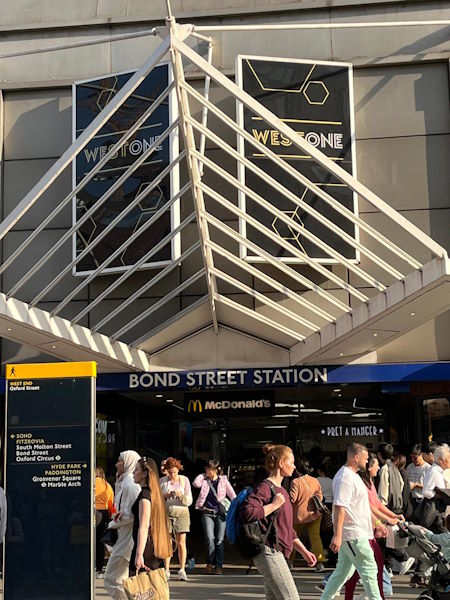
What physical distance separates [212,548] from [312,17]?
9896 mm

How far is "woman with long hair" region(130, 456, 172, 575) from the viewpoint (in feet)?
26.1

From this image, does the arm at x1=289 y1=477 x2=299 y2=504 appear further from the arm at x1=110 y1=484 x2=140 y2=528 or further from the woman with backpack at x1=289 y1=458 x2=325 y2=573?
the arm at x1=110 y1=484 x2=140 y2=528

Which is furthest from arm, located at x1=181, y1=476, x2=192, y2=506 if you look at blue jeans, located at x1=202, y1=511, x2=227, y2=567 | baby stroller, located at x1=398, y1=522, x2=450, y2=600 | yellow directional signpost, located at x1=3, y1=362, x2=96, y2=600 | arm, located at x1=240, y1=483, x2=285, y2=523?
arm, located at x1=240, y1=483, x2=285, y2=523

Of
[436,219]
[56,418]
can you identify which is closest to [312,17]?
[436,219]

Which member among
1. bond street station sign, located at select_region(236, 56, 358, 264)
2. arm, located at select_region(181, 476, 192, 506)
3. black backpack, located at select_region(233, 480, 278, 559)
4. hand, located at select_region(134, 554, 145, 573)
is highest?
bond street station sign, located at select_region(236, 56, 358, 264)

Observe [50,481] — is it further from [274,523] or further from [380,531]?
[380,531]

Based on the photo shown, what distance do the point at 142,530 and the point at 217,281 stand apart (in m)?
9.52

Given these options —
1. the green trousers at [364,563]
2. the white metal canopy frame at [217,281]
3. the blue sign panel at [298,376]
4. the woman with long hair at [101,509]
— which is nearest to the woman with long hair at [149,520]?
the green trousers at [364,563]

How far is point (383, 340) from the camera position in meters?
15.7

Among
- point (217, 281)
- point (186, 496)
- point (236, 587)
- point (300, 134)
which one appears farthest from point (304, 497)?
point (300, 134)

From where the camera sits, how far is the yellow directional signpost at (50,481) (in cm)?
912

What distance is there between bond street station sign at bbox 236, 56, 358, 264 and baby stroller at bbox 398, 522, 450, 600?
23.9ft

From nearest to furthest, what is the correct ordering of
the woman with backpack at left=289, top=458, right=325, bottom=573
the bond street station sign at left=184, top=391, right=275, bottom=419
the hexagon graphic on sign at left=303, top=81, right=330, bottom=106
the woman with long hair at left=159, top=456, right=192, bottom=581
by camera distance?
the woman with backpack at left=289, top=458, right=325, bottom=573, the woman with long hair at left=159, top=456, right=192, bottom=581, the hexagon graphic on sign at left=303, top=81, right=330, bottom=106, the bond street station sign at left=184, top=391, right=275, bottom=419

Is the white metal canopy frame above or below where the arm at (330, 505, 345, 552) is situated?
above
